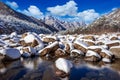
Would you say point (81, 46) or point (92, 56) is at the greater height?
point (81, 46)

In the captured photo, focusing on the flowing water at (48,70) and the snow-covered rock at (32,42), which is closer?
the flowing water at (48,70)

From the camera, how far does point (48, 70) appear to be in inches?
1197

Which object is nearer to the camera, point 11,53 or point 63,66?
point 63,66

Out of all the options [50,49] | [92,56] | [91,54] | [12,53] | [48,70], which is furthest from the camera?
[50,49]

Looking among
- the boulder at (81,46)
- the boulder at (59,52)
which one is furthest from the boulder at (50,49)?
the boulder at (81,46)

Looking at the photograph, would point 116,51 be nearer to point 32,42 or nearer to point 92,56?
point 92,56

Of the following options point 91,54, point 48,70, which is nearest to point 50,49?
point 91,54

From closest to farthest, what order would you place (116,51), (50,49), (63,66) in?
(63,66) < (116,51) < (50,49)

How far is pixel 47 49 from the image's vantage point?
139ft

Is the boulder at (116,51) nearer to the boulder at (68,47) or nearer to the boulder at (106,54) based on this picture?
the boulder at (106,54)

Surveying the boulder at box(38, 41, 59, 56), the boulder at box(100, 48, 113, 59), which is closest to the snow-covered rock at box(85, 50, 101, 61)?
the boulder at box(100, 48, 113, 59)

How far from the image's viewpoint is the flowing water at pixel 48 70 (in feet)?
86.7

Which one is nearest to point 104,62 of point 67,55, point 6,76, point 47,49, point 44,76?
point 67,55


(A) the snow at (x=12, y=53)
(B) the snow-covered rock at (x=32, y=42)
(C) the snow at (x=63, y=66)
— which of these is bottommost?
(C) the snow at (x=63, y=66)
